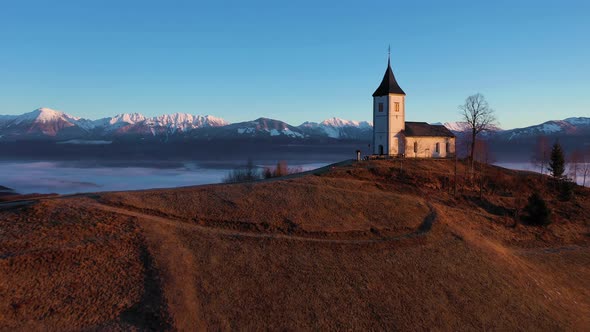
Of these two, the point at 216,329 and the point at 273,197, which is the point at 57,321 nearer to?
the point at 216,329

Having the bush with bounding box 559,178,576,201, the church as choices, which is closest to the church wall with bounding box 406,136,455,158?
the church

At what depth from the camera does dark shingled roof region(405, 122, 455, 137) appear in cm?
5727

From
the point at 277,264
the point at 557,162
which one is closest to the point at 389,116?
the point at 557,162

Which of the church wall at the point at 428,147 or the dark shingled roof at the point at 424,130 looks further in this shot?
the dark shingled roof at the point at 424,130

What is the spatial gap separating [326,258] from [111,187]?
6601 centimetres

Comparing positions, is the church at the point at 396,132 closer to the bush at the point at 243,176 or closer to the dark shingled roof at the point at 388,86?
the dark shingled roof at the point at 388,86

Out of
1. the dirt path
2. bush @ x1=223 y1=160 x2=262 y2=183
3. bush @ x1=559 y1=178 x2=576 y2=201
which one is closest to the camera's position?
the dirt path

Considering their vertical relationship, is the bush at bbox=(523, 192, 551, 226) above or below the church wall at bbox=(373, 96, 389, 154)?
below

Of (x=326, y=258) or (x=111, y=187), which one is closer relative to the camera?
(x=326, y=258)

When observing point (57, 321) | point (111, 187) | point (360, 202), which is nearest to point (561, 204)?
point (360, 202)

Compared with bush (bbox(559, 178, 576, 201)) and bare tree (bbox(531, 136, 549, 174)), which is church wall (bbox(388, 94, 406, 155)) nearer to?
bush (bbox(559, 178, 576, 201))

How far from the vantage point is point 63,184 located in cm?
8500

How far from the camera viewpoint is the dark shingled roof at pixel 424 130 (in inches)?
2255

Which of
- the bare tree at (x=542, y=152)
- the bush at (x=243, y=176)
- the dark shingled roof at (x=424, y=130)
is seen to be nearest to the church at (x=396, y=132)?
the dark shingled roof at (x=424, y=130)
